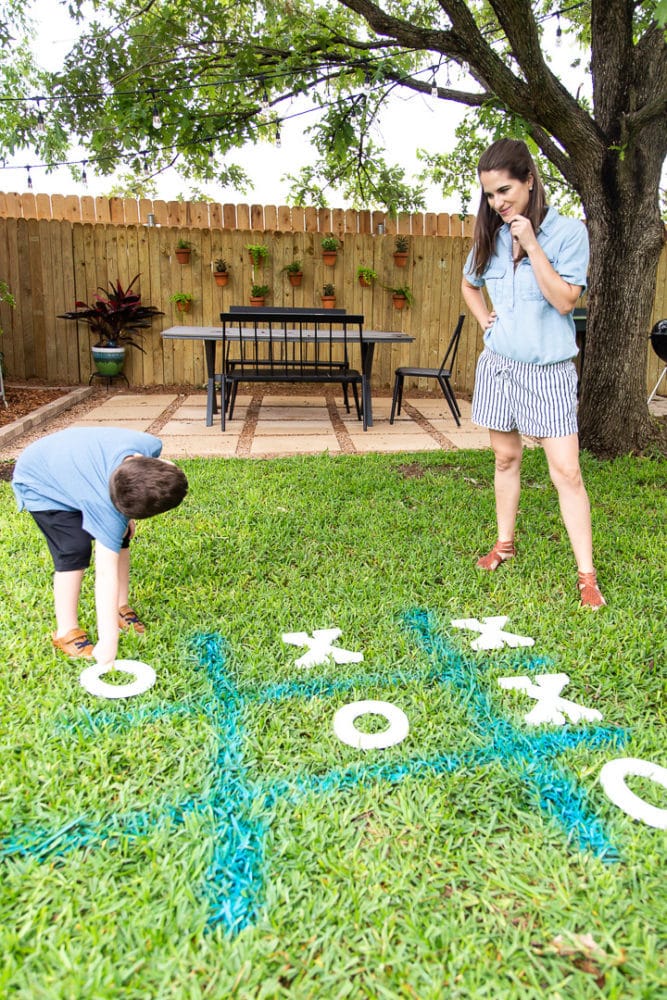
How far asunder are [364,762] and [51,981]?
2.59 feet

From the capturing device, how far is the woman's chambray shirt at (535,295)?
7.78 ft

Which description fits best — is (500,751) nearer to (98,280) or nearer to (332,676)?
(332,676)

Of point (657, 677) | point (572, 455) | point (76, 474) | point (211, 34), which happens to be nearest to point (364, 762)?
point (657, 677)

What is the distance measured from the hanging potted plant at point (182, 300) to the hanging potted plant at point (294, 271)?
1.20m

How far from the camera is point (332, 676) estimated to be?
208cm

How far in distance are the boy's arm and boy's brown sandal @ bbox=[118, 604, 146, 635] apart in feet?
1.13

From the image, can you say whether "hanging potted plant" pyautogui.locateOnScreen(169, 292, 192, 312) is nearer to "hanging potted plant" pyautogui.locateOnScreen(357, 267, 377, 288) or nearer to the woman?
"hanging potted plant" pyautogui.locateOnScreen(357, 267, 377, 288)

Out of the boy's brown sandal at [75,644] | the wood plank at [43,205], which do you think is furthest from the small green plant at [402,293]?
the boy's brown sandal at [75,644]

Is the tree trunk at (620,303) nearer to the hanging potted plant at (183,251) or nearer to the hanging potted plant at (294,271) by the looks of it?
the hanging potted plant at (294,271)

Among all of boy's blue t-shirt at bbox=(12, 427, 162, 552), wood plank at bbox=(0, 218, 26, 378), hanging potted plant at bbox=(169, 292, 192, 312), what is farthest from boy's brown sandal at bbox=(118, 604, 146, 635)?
wood plank at bbox=(0, 218, 26, 378)

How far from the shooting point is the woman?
235 centimetres

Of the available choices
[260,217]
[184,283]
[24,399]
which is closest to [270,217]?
[260,217]

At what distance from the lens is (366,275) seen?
828 cm

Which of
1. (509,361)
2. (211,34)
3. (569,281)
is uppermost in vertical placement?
(211,34)
